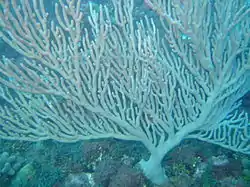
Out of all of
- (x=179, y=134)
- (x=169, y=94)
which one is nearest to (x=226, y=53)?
(x=169, y=94)

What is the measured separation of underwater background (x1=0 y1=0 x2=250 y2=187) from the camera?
4.30 metres

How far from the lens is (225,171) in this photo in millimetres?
4492

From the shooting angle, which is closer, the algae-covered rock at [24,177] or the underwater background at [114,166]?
the underwater background at [114,166]

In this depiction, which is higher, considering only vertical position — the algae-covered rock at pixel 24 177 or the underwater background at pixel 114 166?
the algae-covered rock at pixel 24 177

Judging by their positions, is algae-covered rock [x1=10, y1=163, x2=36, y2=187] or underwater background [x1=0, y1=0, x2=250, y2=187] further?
algae-covered rock [x1=10, y1=163, x2=36, y2=187]

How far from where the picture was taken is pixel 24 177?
4.78 m

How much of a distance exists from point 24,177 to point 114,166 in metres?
2.01

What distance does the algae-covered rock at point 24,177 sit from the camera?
4.73 meters

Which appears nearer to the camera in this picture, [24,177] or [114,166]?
[114,166]

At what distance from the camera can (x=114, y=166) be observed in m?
4.47

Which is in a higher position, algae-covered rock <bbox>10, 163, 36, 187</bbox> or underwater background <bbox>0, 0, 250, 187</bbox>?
algae-covered rock <bbox>10, 163, 36, 187</bbox>

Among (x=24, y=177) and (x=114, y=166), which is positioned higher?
(x=24, y=177)

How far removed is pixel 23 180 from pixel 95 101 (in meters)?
2.62

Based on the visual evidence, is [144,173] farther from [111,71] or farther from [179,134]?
[111,71]
